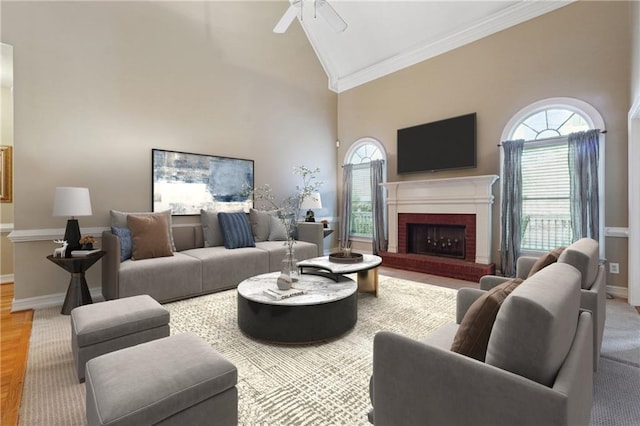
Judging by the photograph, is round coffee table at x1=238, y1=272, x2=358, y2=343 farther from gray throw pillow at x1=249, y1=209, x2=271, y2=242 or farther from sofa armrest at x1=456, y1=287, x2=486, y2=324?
gray throw pillow at x1=249, y1=209, x2=271, y2=242

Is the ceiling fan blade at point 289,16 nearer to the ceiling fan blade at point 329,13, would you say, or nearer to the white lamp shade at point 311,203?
the ceiling fan blade at point 329,13

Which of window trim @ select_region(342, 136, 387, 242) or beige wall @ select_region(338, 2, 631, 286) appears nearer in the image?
beige wall @ select_region(338, 2, 631, 286)

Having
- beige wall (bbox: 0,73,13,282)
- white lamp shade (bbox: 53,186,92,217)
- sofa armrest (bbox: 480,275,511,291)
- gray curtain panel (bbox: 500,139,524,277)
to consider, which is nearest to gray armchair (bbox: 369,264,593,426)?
sofa armrest (bbox: 480,275,511,291)

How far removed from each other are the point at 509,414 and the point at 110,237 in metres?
3.56

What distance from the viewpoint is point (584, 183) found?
3.70 meters

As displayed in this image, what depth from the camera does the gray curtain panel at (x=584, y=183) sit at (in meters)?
3.64

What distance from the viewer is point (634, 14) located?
3.26 m

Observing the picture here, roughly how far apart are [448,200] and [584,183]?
64.0 inches

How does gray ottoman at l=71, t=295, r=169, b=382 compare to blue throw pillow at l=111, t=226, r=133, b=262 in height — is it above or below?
below

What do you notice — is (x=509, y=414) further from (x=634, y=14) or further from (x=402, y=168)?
(x=402, y=168)

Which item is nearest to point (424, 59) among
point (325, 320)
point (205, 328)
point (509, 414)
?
point (325, 320)

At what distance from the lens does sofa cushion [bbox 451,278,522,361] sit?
1118mm

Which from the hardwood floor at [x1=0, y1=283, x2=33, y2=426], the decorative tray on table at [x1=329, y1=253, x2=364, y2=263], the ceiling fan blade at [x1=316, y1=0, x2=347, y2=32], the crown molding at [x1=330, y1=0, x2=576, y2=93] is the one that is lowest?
the hardwood floor at [x1=0, y1=283, x2=33, y2=426]

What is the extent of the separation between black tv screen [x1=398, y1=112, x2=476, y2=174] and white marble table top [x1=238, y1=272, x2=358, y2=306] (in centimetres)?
295
